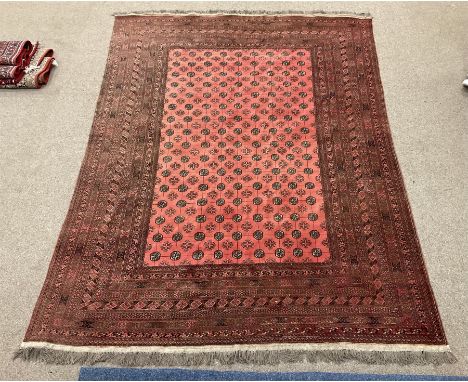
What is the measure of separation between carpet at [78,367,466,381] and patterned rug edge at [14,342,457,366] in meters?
0.03

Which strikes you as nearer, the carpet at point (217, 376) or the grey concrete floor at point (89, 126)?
the carpet at point (217, 376)

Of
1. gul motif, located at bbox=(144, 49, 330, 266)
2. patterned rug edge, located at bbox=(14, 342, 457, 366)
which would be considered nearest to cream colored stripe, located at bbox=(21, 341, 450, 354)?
patterned rug edge, located at bbox=(14, 342, 457, 366)

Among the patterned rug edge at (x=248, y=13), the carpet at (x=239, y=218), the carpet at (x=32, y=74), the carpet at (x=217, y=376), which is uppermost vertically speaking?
the patterned rug edge at (x=248, y=13)

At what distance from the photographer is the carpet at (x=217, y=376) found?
172 centimetres

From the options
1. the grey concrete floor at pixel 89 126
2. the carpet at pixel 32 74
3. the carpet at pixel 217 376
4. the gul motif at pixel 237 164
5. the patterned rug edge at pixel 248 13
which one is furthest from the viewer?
the patterned rug edge at pixel 248 13

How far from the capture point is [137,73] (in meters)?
2.66

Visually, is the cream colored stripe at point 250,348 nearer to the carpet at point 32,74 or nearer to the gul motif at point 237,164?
the gul motif at point 237,164

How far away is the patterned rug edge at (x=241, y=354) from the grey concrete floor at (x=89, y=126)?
3 cm

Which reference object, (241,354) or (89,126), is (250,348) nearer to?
(241,354)

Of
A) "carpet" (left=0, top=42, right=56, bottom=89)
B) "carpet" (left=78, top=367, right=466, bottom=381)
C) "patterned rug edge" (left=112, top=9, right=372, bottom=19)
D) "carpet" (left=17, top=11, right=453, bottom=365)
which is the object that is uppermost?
"patterned rug edge" (left=112, top=9, right=372, bottom=19)

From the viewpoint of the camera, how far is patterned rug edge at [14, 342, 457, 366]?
5.73ft

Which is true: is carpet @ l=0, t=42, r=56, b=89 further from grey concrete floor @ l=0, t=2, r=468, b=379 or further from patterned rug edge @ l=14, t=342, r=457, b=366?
patterned rug edge @ l=14, t=342, r=457, b=366

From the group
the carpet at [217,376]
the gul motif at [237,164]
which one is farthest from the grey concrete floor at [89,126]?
the gul motif at [237,164]

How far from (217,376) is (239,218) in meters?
0.68
